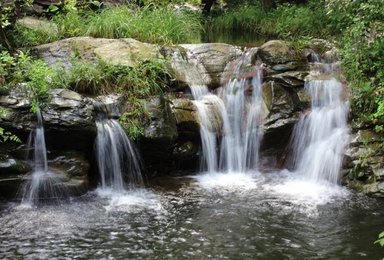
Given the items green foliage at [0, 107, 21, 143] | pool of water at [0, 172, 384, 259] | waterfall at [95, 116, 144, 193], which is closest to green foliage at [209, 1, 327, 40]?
pool of water at [0, 172, 384, 259]

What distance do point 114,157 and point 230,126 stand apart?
2.32m

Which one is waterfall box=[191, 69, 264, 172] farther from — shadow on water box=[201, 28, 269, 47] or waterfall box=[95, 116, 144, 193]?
shadow on water box=[201, 28, 269, 47]

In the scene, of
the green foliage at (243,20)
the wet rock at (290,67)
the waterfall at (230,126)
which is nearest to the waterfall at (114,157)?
the waterfall at (230,126)

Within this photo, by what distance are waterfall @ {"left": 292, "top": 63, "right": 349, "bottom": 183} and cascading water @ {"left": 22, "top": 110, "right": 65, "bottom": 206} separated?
13.7ft

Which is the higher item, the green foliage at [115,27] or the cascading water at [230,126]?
the green foliage at [115,27]

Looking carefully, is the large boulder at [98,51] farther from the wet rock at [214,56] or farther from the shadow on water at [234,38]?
the shadow on water at [234,38]

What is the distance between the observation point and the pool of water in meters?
5.21

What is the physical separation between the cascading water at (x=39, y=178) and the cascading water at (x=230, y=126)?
269cm

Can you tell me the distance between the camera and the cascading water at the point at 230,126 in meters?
8.12

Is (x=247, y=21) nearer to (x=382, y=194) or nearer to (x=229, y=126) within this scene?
(x=229, y=126)

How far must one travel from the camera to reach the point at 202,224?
596 centimetres

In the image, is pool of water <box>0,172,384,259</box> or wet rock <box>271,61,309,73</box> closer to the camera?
pool of water <box>0,172,384,259</box>

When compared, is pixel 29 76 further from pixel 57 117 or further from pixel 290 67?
pixel 290 67

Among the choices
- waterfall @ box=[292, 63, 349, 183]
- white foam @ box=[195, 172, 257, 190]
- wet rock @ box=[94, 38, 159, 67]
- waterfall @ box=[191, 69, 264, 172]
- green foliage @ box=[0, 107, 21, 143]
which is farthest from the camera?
wet rock @ box=[94, 38, 159, 67]
